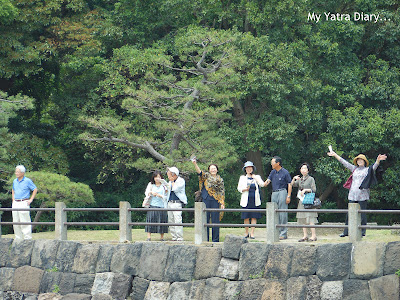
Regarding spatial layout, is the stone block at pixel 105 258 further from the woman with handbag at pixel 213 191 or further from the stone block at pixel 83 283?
the woman with handbag at pixel 213 191

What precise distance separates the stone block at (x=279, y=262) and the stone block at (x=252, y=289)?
169mm

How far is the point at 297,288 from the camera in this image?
12188 millimetres

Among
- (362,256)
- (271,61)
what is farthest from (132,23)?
(362,256)

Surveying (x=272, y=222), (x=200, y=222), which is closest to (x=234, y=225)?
(x=272, y=222)

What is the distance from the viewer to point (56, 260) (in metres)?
15.2

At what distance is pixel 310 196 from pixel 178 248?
8.97 ft

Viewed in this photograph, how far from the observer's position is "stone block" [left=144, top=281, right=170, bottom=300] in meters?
13.7

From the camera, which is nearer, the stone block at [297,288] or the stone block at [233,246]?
the stone block at [297,288]

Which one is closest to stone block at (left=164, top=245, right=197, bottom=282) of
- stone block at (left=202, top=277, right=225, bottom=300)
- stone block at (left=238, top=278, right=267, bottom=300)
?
stone block at (left=202, top=277, right=225, bottom=300)

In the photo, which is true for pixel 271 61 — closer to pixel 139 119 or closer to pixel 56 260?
Answer: pixel 139 119

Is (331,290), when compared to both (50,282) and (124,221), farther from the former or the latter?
(50,282)

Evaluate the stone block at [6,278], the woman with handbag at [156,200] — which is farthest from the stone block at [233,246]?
the stone block at [6,278]

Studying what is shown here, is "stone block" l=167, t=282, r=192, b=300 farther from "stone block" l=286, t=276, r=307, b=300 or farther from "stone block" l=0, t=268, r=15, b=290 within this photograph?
"stone block" l=0, t=268, r=15, b=290

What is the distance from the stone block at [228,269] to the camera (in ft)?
42.6
